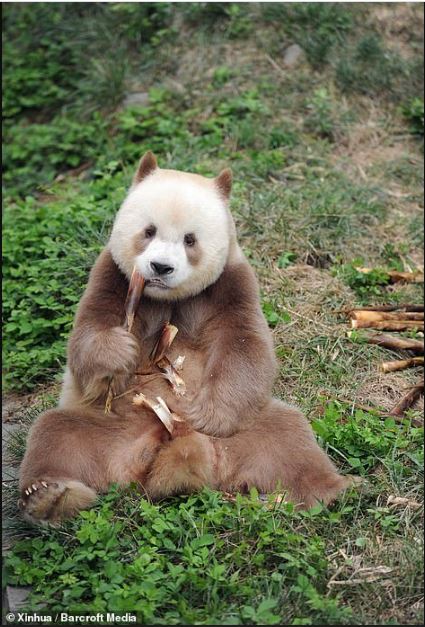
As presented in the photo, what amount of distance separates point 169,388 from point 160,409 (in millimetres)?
172

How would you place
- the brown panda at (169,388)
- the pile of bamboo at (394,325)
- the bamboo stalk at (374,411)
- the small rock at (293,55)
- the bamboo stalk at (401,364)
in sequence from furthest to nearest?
1. the small rock at (293,55)
2. the pile of bamboo at (394,325)
3. the bamboo stalk at (401,364)
4. the bamboo stalk at (374,411)
5. the brown panda at (169,388)

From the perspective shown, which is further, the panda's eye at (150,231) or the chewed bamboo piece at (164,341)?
the chewed bamboo piece at (164,341)

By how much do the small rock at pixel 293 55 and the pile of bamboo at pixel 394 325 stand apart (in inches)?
165

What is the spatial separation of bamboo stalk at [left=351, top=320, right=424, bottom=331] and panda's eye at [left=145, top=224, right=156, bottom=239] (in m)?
2.23

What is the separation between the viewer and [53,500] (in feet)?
14.5

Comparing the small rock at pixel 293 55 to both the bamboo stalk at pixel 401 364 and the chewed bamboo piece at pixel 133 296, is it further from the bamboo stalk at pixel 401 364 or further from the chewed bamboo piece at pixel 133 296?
the chewed bamboo piece at pixel 133 296

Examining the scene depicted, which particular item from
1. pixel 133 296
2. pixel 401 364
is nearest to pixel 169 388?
pixel 133 296

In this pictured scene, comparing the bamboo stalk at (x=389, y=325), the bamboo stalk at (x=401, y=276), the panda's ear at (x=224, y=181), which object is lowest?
the bamboo stalk at (x=401, y=276)

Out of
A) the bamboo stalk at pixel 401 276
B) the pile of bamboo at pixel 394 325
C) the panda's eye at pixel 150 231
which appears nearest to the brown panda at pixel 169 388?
the panda's eye at pixel 150 231

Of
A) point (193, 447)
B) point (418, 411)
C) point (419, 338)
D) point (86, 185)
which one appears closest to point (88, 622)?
point (193, 447)

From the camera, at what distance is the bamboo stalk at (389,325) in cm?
659

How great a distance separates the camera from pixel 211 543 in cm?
430

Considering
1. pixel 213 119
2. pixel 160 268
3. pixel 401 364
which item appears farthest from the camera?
pixel 213 119

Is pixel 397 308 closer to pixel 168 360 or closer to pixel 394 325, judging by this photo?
pixel 394 325
